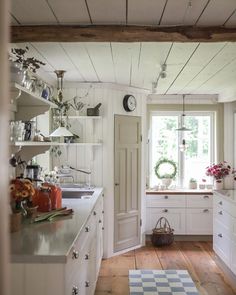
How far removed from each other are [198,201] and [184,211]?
26cm

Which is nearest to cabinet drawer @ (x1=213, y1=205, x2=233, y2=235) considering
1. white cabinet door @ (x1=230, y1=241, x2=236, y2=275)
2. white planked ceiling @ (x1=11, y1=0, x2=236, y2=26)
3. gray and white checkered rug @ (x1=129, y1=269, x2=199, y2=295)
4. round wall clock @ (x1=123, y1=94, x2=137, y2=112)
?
white cabinet door @ (x1=230, y1=241, x2=236, y2=275)

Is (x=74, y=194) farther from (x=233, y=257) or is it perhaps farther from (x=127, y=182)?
(x=233, y=257)

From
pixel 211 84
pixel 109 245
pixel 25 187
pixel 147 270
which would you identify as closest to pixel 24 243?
pixel 25 187

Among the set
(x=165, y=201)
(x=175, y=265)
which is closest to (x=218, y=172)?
(x=165, y=201)

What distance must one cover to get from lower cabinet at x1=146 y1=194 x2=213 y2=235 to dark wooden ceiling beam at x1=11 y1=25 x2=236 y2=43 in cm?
338

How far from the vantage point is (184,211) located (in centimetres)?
548

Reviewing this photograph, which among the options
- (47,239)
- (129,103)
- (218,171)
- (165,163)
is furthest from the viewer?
(165,163)

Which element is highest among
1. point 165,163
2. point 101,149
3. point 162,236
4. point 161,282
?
point 101,149

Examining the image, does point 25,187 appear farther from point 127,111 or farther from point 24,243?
point 127,111

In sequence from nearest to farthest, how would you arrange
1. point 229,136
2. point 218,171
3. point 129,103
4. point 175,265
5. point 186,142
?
point 175,265 < point 129,103 < point 218,171 < point 229,136 < point 186,142

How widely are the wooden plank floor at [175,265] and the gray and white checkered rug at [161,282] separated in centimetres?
8

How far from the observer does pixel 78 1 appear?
6.66 feet

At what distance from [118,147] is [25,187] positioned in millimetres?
2605

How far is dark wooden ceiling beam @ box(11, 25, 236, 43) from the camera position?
7.89 ft
